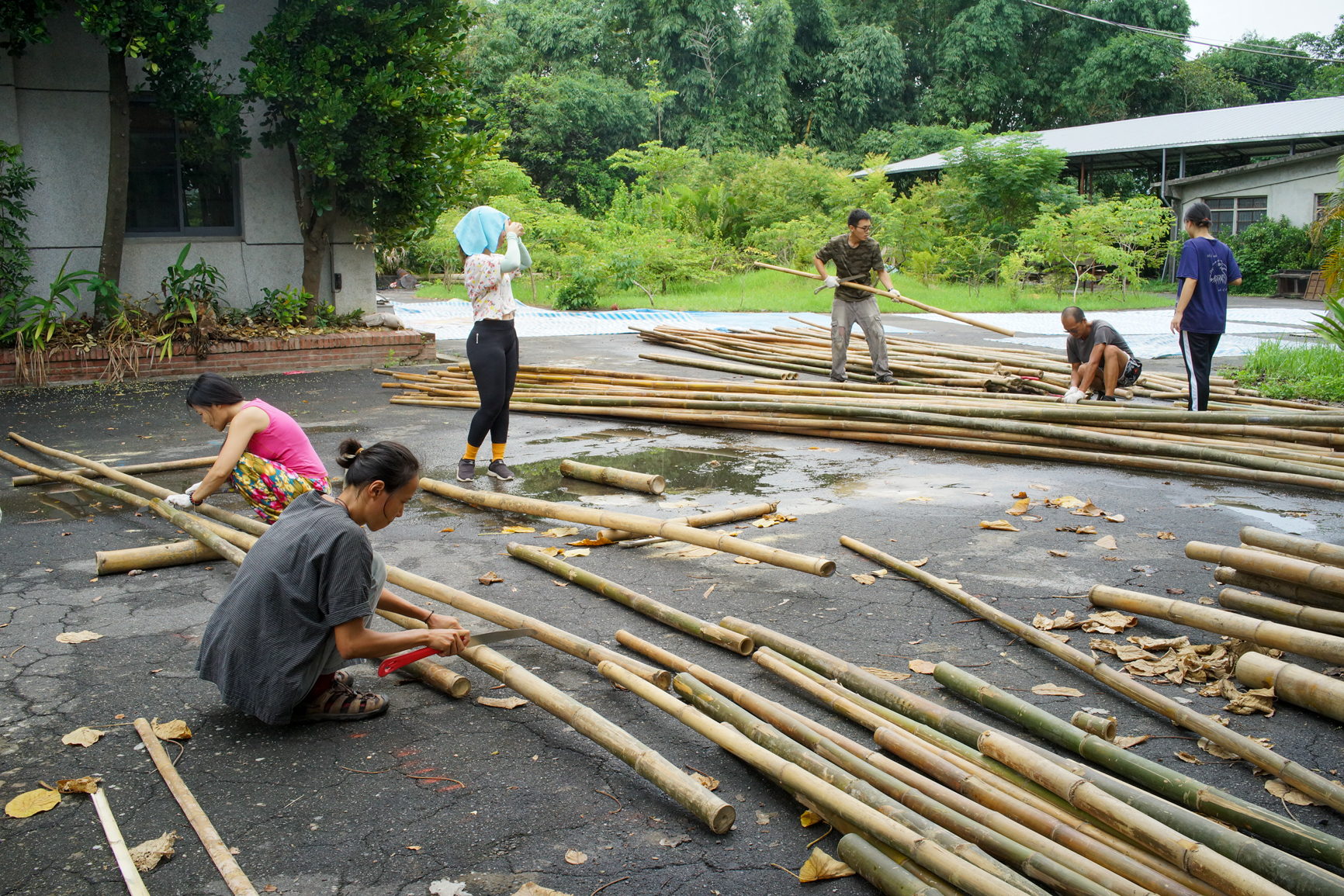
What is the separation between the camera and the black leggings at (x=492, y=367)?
6680mm

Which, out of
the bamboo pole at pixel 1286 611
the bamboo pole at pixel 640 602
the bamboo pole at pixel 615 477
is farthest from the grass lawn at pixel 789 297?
the bamboo pole at pixel 1286 611

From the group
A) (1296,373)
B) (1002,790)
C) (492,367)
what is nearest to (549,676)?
(1002,790)

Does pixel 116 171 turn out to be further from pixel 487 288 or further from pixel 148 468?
pixel 487 288

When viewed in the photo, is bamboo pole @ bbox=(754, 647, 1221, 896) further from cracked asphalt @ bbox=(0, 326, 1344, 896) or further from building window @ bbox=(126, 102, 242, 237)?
building window @ bbox=(126, 102, 242, 237)

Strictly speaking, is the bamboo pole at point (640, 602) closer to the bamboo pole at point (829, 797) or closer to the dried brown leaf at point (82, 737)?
the bamboo pole at point (829, 797)

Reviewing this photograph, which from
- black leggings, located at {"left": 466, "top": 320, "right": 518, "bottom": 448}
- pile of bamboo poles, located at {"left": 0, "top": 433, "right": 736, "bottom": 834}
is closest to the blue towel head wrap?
black leggings, located at {"left": 466, "top": 320, "right": 518, "bottom": 448}

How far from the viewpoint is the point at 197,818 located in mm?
2859

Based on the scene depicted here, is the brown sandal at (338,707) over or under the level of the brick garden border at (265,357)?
under

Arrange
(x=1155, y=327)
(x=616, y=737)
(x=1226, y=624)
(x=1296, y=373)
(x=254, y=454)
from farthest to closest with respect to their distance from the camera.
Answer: (x=1155, y=327)
(x=1296, y=373)
(x=254, y=454)
(x=1226, y=624)
(x=616, y=737)

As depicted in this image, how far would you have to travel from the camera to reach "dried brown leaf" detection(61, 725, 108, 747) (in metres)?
3.38

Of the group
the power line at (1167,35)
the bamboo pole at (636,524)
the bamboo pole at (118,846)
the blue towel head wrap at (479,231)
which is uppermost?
the power line at (1167,35)

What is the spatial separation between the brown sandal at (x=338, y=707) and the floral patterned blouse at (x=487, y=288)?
3537 mm

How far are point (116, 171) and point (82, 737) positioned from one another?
1002 cm

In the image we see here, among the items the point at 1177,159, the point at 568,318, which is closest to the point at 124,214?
the point at 568,318
